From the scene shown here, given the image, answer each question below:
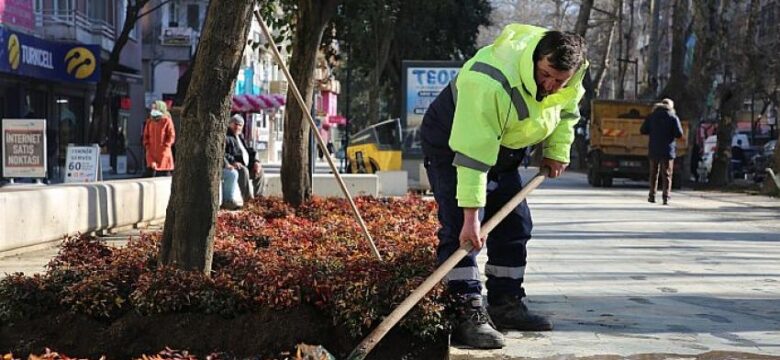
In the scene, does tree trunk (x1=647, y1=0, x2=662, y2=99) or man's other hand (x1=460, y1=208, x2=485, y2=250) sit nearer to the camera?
man's other hand (x1=460, y1=208, x2=485, y2=250)

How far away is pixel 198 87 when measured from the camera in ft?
18.3

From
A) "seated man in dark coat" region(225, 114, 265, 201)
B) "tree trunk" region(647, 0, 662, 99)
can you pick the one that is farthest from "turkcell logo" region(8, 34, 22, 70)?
"tree trunk" region(647, 0, 662, 99)

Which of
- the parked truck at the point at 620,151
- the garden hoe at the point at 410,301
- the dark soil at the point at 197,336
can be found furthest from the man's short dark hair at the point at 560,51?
the parked truck at the point at 620,151

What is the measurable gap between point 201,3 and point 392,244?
4581 centimetres

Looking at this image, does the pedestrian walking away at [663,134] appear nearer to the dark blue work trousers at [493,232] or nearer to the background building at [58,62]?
the dark blue work trousers at [493,232]

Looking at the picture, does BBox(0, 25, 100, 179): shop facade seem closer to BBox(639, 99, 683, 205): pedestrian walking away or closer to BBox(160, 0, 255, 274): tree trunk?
BBox(639, 99, 683, 205): pedestrian walking away

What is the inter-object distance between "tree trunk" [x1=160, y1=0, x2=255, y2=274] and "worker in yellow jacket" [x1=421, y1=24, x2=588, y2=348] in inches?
45.2

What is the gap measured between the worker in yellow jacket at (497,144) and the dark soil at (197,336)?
538mm

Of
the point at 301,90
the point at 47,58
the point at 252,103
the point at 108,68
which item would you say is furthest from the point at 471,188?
the point at 252,103

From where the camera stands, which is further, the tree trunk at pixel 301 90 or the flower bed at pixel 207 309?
the tree trunk at pixel 301 90

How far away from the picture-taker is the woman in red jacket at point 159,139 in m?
15.5

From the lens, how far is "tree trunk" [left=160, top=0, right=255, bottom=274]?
5465 millimetres

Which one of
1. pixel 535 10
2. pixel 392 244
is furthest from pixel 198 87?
pixel 535 10

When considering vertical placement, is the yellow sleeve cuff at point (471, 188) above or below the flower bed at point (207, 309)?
above
